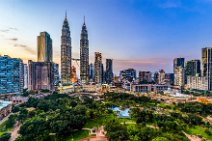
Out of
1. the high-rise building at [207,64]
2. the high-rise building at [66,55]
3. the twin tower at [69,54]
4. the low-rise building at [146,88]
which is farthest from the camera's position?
the twin tower at [69,54]

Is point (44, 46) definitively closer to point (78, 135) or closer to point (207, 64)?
point (207, 64)

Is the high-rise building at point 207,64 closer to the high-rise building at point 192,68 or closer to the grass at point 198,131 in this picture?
the high-rise building at point 192,68

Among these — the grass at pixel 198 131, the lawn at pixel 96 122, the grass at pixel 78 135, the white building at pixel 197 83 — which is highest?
the white building at pixel 197 83

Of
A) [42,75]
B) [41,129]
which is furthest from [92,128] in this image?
[42,75]

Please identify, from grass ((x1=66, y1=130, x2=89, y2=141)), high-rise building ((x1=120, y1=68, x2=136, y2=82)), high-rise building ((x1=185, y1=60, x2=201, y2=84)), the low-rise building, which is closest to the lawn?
grass ((x1=66, y1=130, x2=89, y2=141))

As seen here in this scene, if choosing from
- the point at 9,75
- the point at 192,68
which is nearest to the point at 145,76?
the point at 192,68

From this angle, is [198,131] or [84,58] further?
[84,58]

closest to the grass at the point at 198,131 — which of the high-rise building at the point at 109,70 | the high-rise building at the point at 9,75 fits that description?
the high-rise building at the point at 9,75
